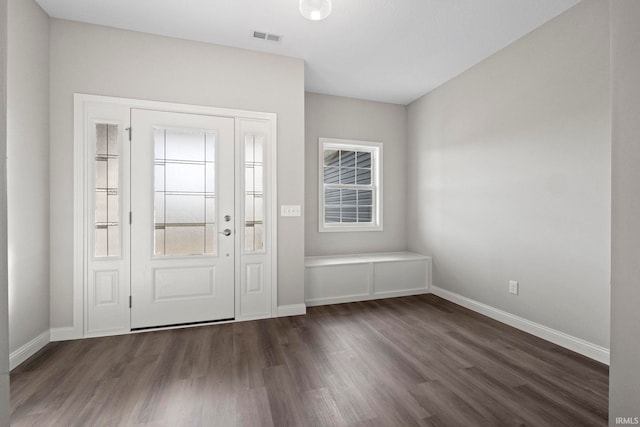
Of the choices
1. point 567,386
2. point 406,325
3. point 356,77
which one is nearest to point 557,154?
point 567,386

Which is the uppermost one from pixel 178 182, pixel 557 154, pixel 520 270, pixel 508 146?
pixel 508 146

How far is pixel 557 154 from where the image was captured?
2479mm

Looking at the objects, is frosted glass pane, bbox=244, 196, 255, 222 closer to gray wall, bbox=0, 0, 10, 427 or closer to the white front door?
the white front door

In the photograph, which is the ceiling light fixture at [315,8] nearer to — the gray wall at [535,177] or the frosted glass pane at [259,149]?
the frosted glass pane at [259,149]

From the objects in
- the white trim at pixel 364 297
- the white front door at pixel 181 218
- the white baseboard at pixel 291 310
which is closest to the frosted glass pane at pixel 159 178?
the white front door at pixel 181 218

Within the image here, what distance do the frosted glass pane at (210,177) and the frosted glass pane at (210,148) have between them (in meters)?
0.06

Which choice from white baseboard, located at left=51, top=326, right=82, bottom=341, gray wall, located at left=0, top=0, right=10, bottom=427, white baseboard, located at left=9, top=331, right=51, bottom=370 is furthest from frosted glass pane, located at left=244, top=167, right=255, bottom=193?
gray wall, located at left=0, top=0, right=10, bottom=427

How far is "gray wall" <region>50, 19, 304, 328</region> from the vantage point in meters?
2.51

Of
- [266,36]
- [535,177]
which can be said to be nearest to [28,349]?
[266,36]

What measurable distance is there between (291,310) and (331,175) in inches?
84.4

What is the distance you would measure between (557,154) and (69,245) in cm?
447

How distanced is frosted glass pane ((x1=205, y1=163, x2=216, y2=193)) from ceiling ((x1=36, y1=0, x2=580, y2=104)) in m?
1.29

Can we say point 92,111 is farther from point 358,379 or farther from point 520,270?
point 520,270

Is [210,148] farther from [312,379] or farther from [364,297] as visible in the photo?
[364,297]
